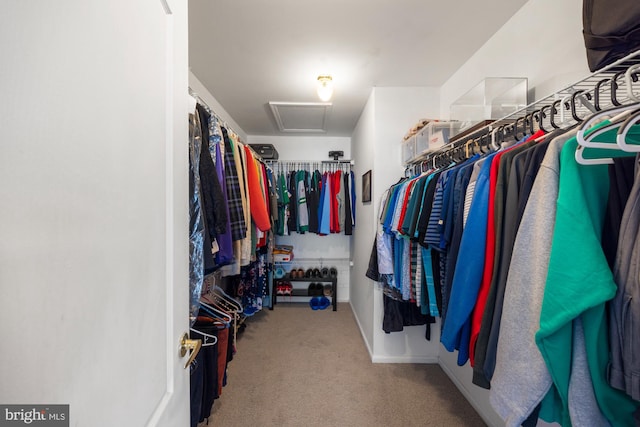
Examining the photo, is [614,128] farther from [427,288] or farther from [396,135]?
[396,135]

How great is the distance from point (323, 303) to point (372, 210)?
177 cm

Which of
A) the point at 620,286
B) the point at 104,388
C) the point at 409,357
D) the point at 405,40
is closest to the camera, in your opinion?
the point at 104,388

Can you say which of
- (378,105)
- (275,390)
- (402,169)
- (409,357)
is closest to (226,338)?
(275,390)

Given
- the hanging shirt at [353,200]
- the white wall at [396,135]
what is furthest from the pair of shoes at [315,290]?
the white wall at [396,135]

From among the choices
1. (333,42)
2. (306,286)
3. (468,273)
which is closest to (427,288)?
(468,273)

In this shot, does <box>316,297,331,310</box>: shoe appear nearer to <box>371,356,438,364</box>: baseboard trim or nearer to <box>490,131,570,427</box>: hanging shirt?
<box>371,356,438,364</box>: baseboard trim

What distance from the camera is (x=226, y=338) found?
1.60 metres

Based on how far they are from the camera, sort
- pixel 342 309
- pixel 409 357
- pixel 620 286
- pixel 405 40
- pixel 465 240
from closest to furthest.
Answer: pixel 620 286
pixel 465 240
pixel 405 40
pixel 409 357
pixel 342 309

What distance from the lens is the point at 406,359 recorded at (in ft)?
7.52

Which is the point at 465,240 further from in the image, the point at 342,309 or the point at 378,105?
the point at 342,309

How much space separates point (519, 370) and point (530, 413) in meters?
0.09

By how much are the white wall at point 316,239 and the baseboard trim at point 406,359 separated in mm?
1583

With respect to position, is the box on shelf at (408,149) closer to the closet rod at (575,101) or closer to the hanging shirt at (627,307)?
the closet rod at (575,101)

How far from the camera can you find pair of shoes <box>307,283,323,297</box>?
359cm
